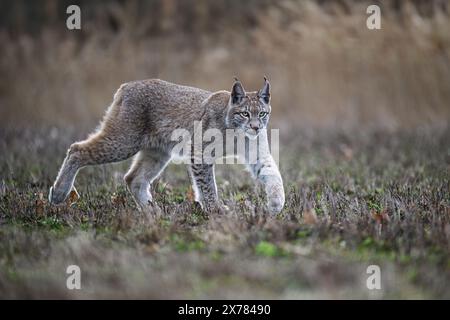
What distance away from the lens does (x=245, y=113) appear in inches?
259

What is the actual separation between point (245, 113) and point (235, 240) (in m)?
2.12

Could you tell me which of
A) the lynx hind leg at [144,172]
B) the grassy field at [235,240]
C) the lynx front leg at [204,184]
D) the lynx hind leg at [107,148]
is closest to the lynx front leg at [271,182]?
the grassy field at [235,240]

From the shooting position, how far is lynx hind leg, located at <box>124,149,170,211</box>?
6.83 metres

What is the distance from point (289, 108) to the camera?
554 inches

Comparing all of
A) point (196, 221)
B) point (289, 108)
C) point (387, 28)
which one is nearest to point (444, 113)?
point (387, 28)

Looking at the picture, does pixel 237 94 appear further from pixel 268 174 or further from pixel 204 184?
pixel 204 184

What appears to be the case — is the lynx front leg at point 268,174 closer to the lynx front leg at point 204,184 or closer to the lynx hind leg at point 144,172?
the lynx front leg at point 204,184

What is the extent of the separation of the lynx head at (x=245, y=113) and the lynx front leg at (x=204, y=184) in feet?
1.61

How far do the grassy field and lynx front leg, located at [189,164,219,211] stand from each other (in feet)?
0.53

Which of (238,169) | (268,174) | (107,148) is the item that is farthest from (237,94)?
(238,169)

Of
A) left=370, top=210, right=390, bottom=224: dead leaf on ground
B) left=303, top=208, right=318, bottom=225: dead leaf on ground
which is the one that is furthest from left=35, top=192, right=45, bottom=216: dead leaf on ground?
left=370, top=210, right=390, bottom=224: dead leaf on ground

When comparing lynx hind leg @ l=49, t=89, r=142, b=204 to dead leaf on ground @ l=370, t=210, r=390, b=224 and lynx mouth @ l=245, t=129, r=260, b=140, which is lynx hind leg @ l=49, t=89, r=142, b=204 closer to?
lynx mouth @ l=245, t=129, r=260, b=140
